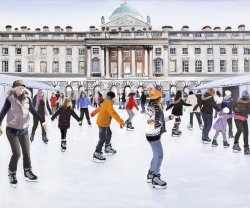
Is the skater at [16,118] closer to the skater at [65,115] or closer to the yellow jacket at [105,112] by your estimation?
the yellow jacket at [105,112]

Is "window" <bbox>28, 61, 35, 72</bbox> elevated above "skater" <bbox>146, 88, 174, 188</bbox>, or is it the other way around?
"window" <bbox>28, 61, 35, 72</bbox>

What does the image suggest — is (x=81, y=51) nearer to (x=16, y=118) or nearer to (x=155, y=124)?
(x=16, y=118)

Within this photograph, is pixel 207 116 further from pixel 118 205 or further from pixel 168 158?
pixel 118 205

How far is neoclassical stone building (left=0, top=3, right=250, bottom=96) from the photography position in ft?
146

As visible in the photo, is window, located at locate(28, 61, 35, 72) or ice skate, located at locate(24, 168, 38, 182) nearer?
ice skate, located at locate(24, 168, 38, 182)

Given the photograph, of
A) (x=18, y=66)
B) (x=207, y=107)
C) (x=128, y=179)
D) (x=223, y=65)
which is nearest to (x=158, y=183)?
(x=128, y=179)

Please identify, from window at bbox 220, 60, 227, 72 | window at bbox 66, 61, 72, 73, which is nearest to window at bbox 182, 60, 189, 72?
window at bbox 220, 60, 227, 72

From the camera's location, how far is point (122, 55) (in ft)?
149

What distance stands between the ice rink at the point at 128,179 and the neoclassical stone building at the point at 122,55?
3596 centimetres

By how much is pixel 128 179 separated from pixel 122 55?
4041 centimetres

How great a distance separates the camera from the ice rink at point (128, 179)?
441 cm

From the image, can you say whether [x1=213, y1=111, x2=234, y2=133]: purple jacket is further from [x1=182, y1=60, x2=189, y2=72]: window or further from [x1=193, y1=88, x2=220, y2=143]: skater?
[x1=182, y1=60, x2=189, y2=72]: window

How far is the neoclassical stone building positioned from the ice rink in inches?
1416

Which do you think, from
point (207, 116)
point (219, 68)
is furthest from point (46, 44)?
point (207, 116)
